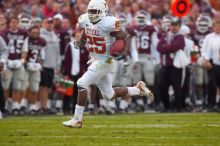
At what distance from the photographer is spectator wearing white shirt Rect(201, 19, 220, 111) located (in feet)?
50.4

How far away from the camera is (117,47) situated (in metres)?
10.4

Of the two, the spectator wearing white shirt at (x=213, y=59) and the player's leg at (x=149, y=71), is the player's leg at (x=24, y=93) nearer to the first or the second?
the player's leg at (x=149, y=71)

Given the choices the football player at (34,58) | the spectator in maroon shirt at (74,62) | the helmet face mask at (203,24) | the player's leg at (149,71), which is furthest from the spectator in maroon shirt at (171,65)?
the football player at (34,58)

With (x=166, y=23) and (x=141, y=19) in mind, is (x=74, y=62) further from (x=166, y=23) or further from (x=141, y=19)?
(x=166, y=23)

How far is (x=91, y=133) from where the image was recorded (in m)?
9.95

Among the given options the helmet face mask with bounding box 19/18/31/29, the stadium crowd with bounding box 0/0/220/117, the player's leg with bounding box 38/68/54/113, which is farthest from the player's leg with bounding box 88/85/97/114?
the helmet face mask with bounding box 19/18/31/29

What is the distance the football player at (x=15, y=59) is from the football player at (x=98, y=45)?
401 cm

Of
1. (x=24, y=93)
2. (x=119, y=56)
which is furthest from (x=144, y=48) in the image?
(x=119, y=56)

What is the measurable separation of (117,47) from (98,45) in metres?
0.37

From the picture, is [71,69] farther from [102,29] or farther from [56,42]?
[102,29]

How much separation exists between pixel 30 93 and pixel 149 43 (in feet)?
8.45

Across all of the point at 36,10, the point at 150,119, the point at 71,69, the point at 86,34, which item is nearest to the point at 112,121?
the point at 150,119

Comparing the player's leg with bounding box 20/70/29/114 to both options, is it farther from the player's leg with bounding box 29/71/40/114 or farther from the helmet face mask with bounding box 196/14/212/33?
the helmet face mask with bounding box 196/14/212/33

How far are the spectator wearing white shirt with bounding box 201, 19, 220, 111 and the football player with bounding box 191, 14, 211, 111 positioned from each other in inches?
16.6
